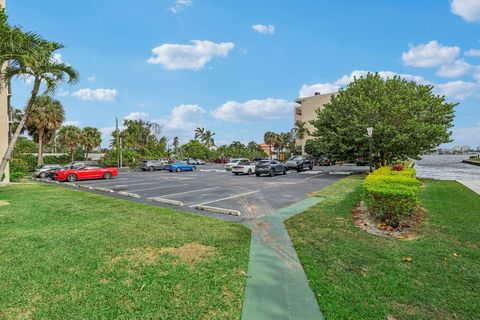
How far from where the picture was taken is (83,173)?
22.9 meters

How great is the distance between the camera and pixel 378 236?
652cm

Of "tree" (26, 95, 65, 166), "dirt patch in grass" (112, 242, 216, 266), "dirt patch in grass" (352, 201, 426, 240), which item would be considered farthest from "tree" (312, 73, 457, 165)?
"tree" (26, 95, 65, 166)

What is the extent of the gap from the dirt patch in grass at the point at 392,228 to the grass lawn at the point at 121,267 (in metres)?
2.94

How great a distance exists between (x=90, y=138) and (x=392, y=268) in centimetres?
5026

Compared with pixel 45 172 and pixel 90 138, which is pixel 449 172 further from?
pixel 90 138

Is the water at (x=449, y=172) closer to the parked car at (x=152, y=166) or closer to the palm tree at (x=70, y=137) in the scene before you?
the parked car at (x=152, y=166)

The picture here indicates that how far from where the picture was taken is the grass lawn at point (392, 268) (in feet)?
11.7

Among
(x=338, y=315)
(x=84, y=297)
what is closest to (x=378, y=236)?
(x=338, y=315)

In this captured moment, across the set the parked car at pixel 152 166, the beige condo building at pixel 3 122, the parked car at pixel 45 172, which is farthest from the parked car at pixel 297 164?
the beige condo building at pixel 3 122

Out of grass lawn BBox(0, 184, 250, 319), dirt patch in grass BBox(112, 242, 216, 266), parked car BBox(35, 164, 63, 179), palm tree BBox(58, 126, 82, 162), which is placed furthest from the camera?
palm tree BBox(58, 126, 82, 162)

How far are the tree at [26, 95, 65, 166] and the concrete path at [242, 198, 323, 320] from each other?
38565 mm

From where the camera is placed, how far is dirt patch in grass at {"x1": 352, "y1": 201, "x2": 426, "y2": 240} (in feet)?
21.7

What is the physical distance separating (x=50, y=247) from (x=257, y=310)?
431cm

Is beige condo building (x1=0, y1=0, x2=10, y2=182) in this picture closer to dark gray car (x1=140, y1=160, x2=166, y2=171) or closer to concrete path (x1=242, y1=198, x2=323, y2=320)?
concrete path (x1=242, y1=198, x2=323, y2=320)
